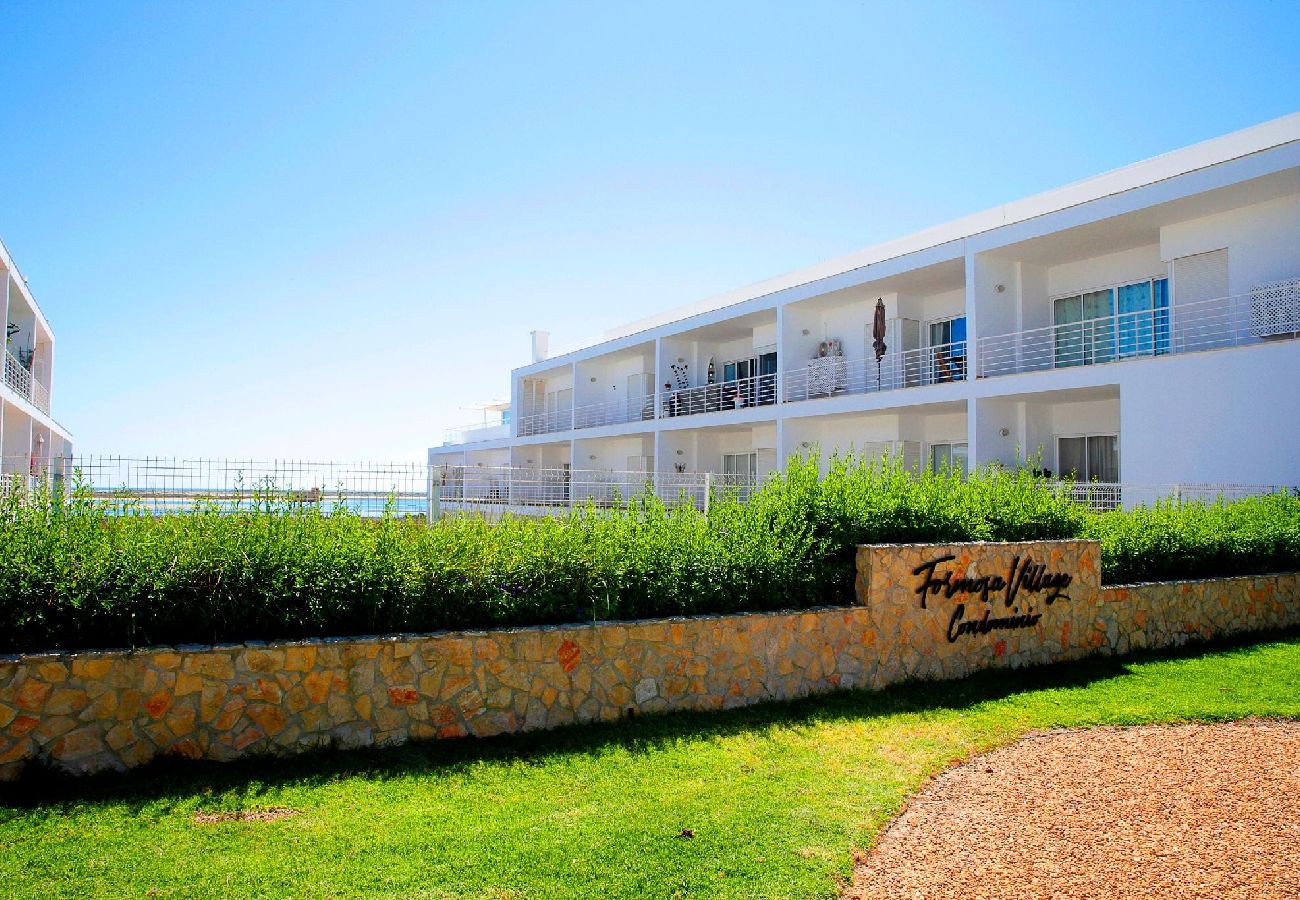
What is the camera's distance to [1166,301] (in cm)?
1591

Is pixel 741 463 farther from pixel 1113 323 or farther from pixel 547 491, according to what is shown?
pixel 547 491

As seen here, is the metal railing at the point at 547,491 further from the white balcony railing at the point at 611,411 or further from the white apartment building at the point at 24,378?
the white balcony railing at the point at 611,411

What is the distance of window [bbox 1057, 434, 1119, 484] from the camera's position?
54.6ft

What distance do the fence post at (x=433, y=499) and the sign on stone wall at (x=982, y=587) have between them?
4.32 metres

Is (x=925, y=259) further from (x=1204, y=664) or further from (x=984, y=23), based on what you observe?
(x=1204, y=664)

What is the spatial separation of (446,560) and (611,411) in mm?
25584

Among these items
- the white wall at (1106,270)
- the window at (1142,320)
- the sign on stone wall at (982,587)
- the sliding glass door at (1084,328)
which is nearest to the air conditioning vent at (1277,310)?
the window at (1142,320)

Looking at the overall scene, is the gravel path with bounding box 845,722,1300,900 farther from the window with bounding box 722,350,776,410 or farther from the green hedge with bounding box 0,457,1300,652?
the window with bounding box 722,350,776,410

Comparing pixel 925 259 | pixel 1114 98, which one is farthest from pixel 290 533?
pixel 925 259

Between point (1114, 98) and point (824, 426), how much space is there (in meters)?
10.4

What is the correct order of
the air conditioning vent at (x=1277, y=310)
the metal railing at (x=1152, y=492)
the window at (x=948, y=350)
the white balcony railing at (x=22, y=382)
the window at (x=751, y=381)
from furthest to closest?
the window at (x=751, y=381) < the white balcony railing at (x=22, y=382) < the window at (x=948, y=350) < the air conditioning vent at (x=1277, y=310) < the metal railing at (x=1152, y=492)

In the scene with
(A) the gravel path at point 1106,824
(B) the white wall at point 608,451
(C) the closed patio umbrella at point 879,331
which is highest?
(C) the closed patio umbrella at point 879,331

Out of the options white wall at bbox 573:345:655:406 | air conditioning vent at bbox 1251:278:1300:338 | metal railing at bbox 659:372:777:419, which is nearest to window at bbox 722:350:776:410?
metal railing at bbox 659:372:777:419

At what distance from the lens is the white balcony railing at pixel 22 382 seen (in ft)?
67.8
